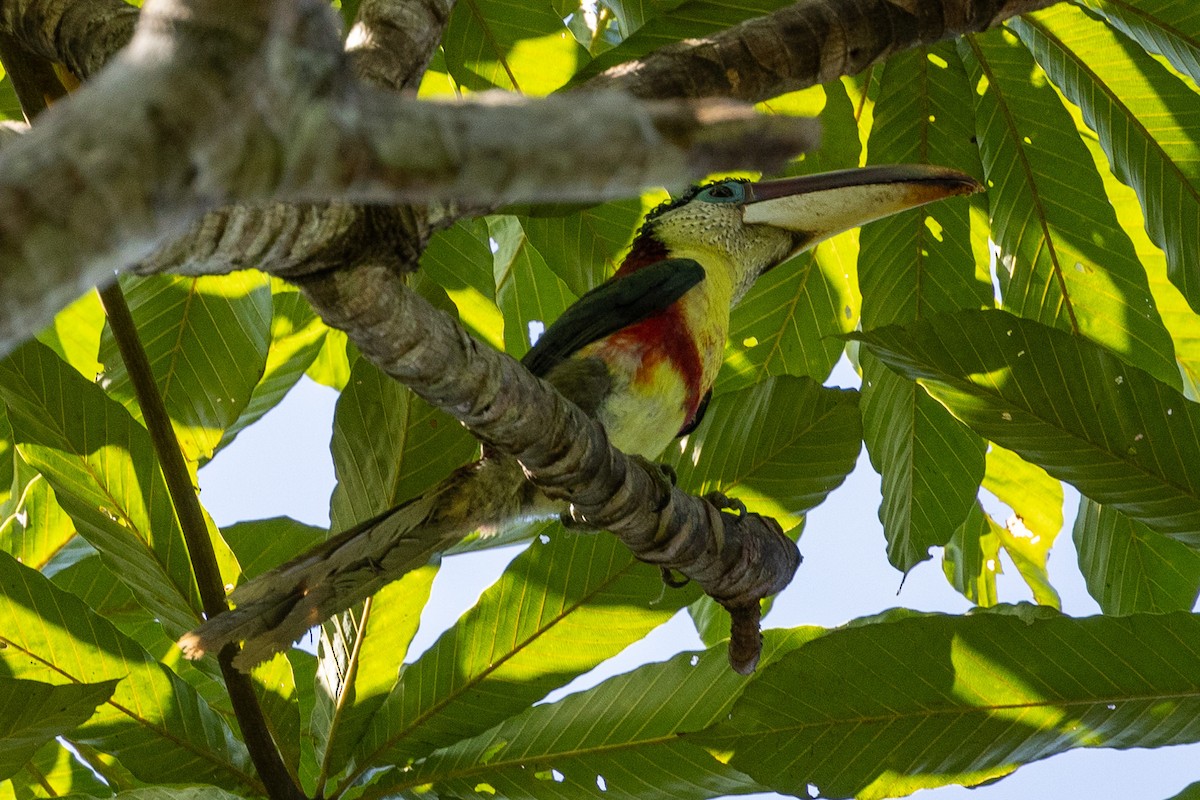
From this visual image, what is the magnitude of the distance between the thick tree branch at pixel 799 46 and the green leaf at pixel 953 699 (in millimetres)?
1077

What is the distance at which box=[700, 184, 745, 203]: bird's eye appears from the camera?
11.6 feet

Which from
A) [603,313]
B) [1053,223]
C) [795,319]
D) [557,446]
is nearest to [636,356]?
[603,313]

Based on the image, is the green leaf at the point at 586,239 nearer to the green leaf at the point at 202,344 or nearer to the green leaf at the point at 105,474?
the green leaf at the point at 202,344

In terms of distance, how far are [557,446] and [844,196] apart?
1419 millimetres

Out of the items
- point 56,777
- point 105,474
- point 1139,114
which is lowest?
point 56,777

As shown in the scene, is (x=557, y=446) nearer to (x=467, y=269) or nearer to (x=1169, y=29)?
(x=467, y=269)

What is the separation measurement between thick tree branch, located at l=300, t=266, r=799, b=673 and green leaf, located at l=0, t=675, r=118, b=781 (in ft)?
3.00

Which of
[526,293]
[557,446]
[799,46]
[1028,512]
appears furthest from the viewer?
[526,293]

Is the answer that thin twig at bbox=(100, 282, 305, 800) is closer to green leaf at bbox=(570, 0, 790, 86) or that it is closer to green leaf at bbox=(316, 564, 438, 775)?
green leaf at bbox=(316, 564, 438, 775)

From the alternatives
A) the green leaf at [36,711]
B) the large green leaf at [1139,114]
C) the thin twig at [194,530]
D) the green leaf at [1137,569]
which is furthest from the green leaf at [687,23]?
the green leaf at [36,711]

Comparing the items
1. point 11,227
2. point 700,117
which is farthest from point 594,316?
point 11,227

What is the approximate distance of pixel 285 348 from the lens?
12.1 ft

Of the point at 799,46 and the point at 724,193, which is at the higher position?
the point at 724,193

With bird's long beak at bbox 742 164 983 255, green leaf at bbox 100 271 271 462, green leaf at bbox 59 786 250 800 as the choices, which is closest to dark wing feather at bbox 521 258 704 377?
bird's long beak at bbox 742 164 983 255
